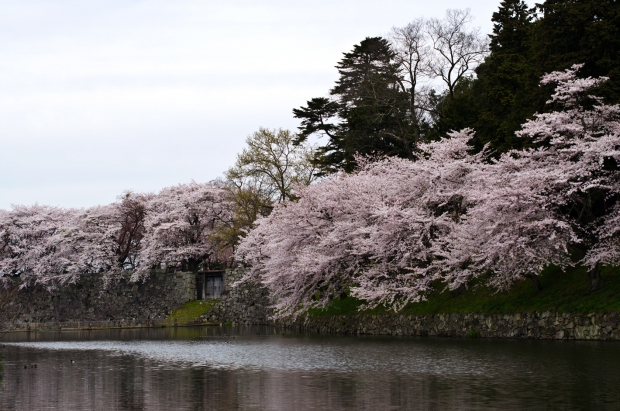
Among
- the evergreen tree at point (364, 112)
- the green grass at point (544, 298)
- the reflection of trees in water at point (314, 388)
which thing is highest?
the evergreen tree at point (364, 112)

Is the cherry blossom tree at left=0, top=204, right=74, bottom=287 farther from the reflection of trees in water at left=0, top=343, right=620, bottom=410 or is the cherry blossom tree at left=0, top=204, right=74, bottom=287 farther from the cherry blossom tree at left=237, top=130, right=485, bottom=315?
the reflection of trees in water at left=0, top=343, right=620, bottom=410

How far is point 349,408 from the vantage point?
52.8 ft

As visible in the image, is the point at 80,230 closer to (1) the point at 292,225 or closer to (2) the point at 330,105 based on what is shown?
(2) the point at 330,105

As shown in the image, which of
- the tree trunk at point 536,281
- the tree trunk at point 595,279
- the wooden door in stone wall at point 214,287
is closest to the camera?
the tree trunk at point 595,279

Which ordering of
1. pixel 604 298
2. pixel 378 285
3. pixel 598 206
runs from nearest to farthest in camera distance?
pixel 604 298 → pixel 598 206 → pixel 378 285

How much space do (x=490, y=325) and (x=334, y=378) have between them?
15994 mm

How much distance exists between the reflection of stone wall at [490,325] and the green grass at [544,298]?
1.31ft

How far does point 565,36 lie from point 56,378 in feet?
90.4

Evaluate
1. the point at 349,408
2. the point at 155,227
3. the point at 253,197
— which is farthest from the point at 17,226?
the point at 349,408

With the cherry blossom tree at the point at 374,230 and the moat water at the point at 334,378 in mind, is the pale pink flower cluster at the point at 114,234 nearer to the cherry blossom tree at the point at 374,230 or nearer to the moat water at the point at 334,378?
the cherry blossom tree at the point at 374,230

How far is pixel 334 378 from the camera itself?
71.1ft

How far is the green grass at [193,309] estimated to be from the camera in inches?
2712

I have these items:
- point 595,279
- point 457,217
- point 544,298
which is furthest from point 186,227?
point 595,279

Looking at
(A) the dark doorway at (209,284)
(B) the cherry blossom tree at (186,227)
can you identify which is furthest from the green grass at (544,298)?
(B) the cherry blossom tree at (186,227)
